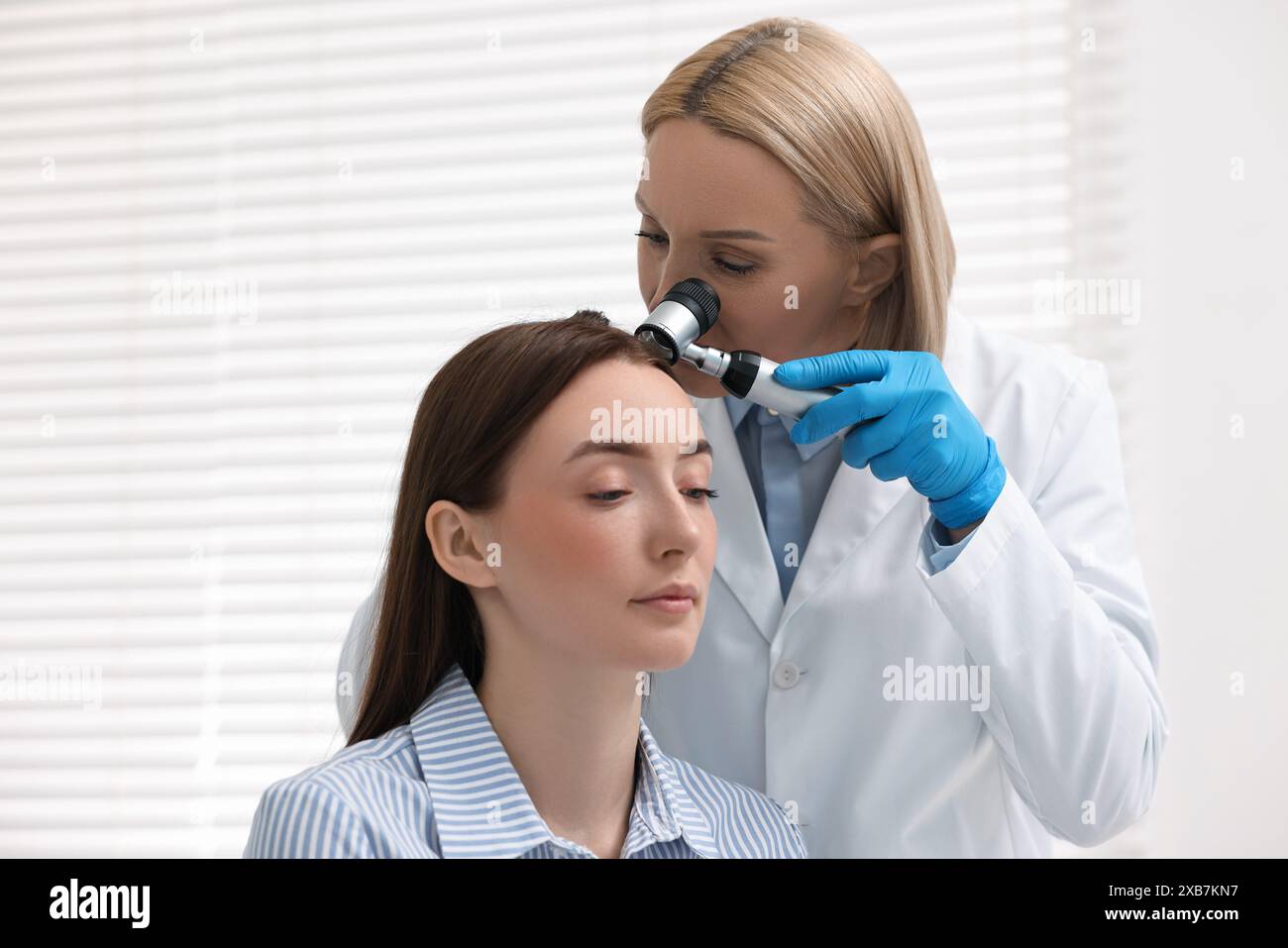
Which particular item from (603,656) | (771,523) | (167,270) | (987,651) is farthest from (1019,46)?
(167,270)

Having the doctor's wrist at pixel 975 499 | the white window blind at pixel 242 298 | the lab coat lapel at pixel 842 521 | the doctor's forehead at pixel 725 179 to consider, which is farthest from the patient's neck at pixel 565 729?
the white window blind at pixel 242 298

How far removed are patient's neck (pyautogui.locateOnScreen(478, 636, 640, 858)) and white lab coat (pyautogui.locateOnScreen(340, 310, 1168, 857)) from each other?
0.71 feet

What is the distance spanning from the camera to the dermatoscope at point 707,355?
1137 millimetres

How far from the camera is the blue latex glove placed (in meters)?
1.16

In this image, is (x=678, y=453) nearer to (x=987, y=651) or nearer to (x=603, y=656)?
(x=603, y=656)

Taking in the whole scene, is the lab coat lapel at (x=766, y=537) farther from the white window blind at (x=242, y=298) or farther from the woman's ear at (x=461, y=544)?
the white window blind at (x=242, y=298)

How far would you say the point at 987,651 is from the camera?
1160mm

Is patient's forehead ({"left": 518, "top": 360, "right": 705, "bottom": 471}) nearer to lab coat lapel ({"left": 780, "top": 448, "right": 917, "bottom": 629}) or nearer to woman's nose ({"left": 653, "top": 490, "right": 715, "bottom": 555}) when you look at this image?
woman's nose ({"left": 653, "top": 490, "right": 715, "bottom": 555})

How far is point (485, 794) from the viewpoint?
42.7 inches

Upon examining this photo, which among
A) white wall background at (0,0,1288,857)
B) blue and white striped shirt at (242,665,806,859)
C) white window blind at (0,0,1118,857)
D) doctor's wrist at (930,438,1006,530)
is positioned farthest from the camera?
white window blind at (0,0,1118,857)

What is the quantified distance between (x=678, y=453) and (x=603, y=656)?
21 cm

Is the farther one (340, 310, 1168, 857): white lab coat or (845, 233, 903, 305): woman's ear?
(845, 233, 903, 305): woman's ear

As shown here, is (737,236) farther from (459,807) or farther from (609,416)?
(459,807)

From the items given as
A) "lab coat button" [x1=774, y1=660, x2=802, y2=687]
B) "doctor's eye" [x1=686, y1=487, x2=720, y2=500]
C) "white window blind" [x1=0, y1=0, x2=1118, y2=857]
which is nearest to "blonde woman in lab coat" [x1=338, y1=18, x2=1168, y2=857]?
"lab coat button" [x1=774, y1=660, x2=802, y2=687]
